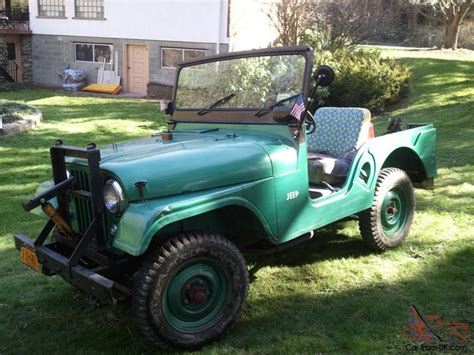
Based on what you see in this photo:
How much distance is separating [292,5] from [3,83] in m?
11.9

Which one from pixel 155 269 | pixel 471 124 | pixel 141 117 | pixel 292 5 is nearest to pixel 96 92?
pixel 141 117

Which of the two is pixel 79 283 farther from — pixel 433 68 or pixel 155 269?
pixel 433 68

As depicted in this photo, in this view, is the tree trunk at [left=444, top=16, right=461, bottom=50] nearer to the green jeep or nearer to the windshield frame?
the green jeep

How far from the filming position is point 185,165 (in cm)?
304

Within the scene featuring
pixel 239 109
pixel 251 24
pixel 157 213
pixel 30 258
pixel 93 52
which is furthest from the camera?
pixel 93 52

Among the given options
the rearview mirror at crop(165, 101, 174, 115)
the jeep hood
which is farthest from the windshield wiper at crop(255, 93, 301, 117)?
A: the rearview mirror at crop(165, 101, 174, 115)

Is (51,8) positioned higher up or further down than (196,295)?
higher up

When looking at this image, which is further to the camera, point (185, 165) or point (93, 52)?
point (93, 52)

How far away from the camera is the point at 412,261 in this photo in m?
4.29

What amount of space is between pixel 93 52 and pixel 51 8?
9.58 feet

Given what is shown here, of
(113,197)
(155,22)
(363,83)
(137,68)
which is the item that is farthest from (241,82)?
(137,68)

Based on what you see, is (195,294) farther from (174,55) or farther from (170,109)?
(174,55)

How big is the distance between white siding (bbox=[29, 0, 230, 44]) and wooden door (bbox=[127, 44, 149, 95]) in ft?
1.82

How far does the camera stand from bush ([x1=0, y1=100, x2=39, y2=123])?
1131cm
